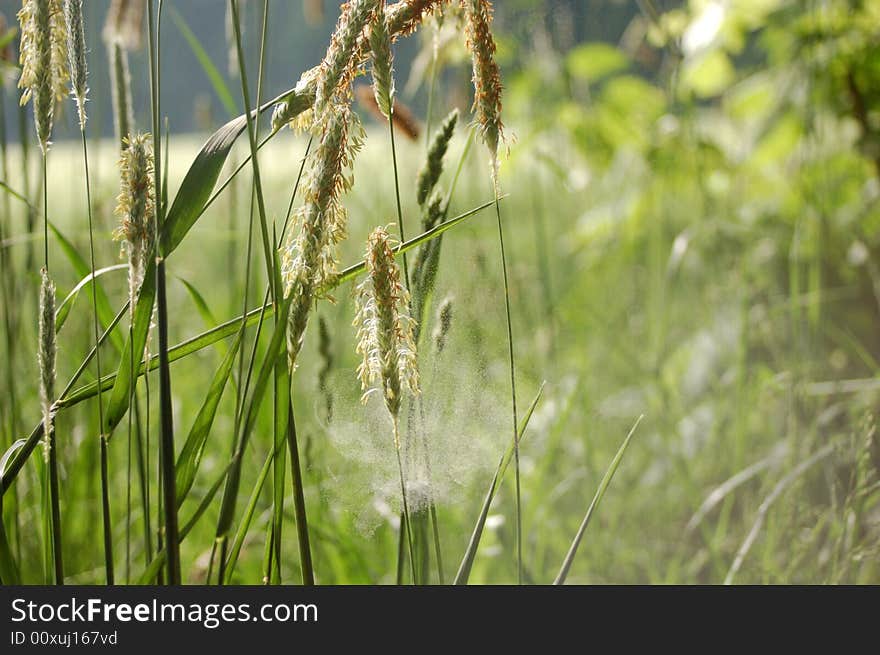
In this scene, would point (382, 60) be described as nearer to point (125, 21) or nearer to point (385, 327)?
point (385, 327)

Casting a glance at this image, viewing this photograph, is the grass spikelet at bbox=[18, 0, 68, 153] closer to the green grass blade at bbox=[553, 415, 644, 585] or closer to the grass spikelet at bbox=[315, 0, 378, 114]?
the grass spikelet at bbox=[315, 0, 378, 114]

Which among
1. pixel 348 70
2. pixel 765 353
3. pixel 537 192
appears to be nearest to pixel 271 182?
pixel 537 192

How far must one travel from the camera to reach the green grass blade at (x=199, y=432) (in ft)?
1.18

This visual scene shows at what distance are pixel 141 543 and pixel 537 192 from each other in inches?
21.0

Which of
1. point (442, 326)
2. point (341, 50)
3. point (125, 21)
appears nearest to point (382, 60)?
point (341, 50)

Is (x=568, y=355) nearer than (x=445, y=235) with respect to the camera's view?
No

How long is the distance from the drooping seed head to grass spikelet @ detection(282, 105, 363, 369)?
0.06ft

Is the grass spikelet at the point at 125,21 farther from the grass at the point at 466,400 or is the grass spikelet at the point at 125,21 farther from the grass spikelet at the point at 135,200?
the grass spikelet at the point at 135,200

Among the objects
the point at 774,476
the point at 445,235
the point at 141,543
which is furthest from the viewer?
the point at 774,476

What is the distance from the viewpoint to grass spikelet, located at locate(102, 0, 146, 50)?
0.57 m

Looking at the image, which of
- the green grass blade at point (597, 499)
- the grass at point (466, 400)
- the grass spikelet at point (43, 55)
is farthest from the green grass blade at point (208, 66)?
the green grass blade at point (597, 499)

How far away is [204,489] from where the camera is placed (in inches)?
31.9

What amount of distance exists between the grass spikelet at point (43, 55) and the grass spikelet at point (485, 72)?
0.17m
